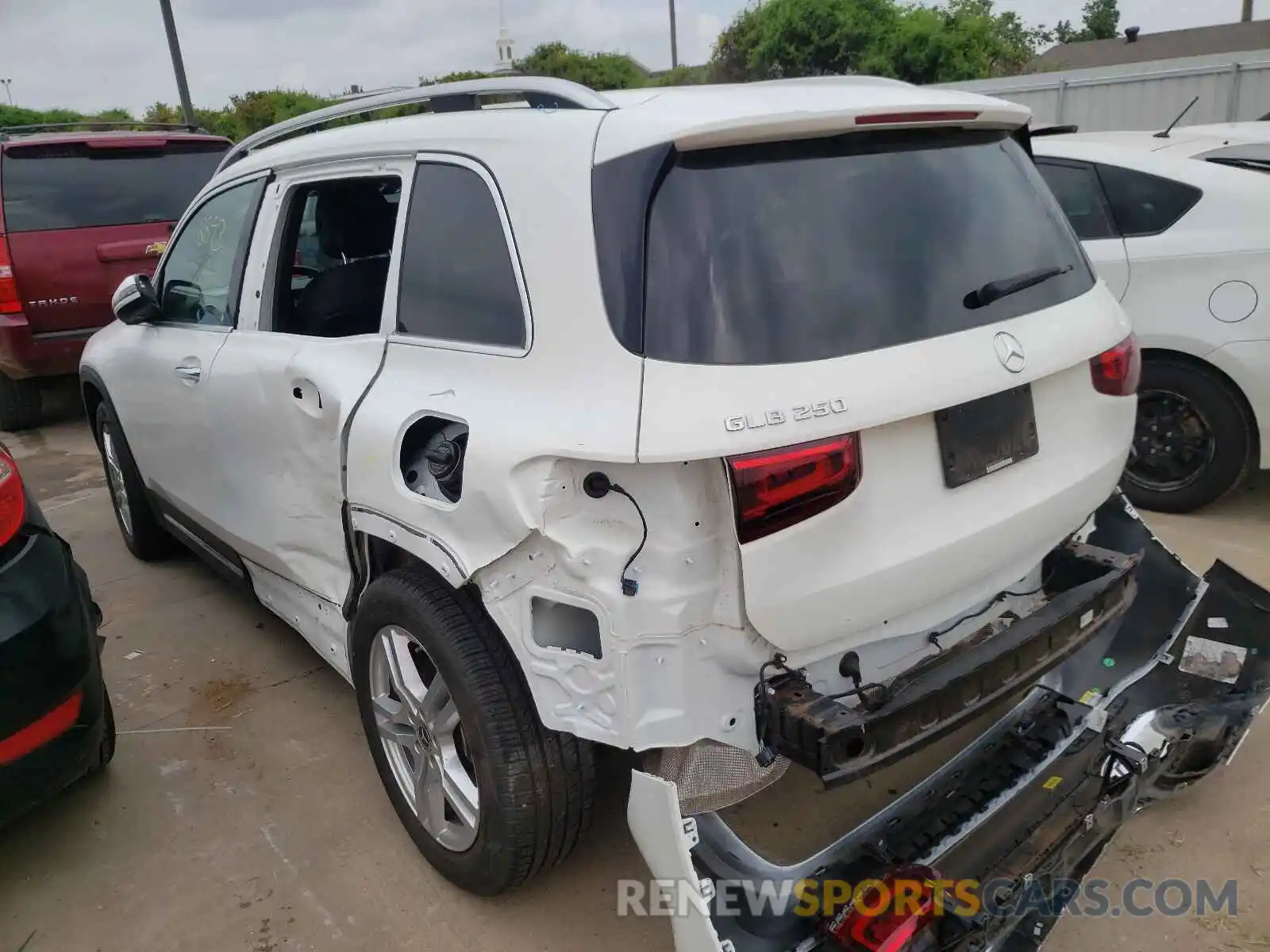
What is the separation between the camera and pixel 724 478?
1.79 metres

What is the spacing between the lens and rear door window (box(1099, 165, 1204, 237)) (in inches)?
177

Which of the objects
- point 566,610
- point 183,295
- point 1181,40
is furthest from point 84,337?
point 1181,40

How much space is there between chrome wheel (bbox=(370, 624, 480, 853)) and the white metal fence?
1253 cm

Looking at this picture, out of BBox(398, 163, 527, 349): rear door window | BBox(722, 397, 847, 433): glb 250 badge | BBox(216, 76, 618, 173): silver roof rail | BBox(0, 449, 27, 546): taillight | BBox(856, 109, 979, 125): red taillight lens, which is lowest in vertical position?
BBox(0, 449, 27, 546): taillight

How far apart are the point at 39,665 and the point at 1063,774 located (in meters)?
2.55

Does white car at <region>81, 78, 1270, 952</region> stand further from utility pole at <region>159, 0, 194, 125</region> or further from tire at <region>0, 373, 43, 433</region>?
utility pole at <region>159, 0, 194, 125</region>

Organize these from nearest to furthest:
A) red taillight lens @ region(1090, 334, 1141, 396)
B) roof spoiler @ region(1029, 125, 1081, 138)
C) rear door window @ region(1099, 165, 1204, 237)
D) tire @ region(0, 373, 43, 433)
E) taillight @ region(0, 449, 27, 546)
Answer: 1. red taillight lens @ region(1090, 334, 1141, 396)
2. taillight @ region(0, 449, 27, 546)
3. roof spoiler @ region(1029, 125, 1081, 138)
4. rear door window @ region(1099, 165, 1204, 237)
5. tire @ region(0, 373, 43, 433)

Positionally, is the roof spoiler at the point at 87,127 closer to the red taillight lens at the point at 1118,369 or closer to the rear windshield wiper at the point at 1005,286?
the rear windshield wiper at the point at 1005,286

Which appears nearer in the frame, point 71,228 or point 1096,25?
point 71,228

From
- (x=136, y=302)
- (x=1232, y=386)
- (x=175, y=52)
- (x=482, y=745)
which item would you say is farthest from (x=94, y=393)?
(x=175, y=52)

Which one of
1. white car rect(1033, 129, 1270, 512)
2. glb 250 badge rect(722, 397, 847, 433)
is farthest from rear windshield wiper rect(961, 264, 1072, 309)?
white car rect(1033, 129, 1270, 512)

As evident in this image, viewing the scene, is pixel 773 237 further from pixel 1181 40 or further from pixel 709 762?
pixel 1181 40

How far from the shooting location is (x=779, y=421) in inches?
69.4

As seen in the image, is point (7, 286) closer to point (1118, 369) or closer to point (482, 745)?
point (482, 745)
